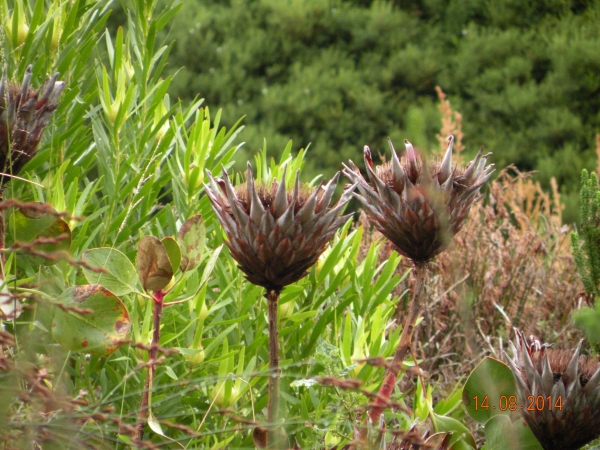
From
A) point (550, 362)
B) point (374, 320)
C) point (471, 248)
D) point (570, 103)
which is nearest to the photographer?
point (550, 362)

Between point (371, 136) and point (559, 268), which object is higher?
point (559, 268)

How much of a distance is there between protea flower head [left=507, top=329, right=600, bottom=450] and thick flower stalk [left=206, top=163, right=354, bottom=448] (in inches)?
14.5

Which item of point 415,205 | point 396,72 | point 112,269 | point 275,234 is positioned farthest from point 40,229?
point 396,72

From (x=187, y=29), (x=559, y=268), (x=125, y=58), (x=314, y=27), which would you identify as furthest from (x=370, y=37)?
(x=125, y=58)

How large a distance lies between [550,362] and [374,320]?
0.28 meters

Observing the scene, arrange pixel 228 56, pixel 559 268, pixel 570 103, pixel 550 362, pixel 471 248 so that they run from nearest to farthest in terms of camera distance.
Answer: pixel 550 362 < pixel 471 248 < pixel 559 268 < pixel 570 103 < pixel 228 56

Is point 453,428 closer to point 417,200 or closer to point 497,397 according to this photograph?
point 497,397

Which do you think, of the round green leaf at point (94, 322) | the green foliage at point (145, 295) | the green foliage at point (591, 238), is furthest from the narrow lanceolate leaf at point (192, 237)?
the green foliage at point (591, 238)

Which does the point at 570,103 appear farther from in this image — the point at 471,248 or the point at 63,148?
the point at 63,148

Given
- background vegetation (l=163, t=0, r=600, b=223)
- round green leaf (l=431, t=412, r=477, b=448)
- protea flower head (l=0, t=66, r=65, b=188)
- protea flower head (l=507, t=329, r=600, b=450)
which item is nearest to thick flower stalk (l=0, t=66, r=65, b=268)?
protea flower head (l=0, t=66, r=65, b=188)

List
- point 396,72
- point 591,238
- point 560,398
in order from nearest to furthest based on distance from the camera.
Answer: point 560,398, point 591,238, point 396,72

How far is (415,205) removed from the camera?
3.26 feet

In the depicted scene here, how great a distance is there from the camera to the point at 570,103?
8477 mm
